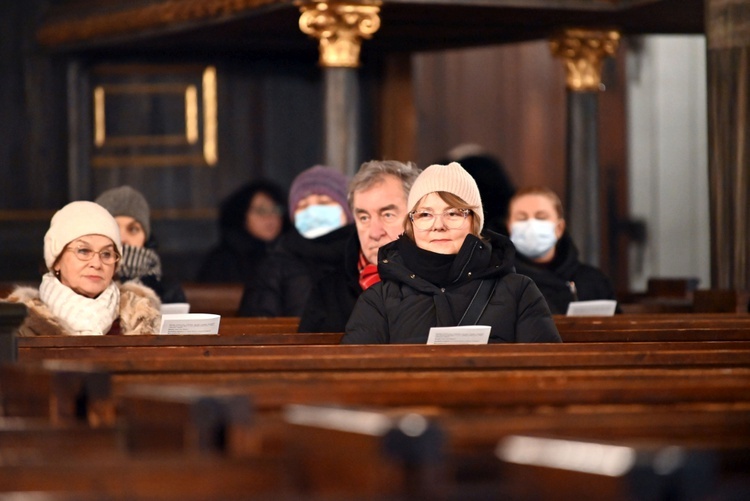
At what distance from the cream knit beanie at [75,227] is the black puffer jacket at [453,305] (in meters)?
1.38

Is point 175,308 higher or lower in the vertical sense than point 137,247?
lower

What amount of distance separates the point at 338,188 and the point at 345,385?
4969 mm

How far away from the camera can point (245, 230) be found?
1132 cm

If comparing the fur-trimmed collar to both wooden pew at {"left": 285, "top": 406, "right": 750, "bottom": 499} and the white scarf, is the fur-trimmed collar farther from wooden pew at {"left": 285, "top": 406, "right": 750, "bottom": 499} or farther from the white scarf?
wooden pew at {"left": 285, "top": 406, "right": 750, "bottom": 499}

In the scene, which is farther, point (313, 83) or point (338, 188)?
point (313, 83)

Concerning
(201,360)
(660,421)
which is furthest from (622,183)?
(660,421)

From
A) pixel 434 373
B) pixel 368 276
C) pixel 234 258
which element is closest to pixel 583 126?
pixel 234 258

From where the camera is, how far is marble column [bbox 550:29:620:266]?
426 inches

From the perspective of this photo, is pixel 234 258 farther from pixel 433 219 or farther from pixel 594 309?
pixel 433 219

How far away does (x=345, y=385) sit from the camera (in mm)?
3604

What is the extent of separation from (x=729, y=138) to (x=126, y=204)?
11.7 feet

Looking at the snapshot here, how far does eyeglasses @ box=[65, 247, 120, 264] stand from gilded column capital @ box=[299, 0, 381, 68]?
3564 mm

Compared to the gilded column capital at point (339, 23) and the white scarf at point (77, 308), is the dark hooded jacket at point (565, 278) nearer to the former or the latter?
the gilded column capital at point (339, 23)

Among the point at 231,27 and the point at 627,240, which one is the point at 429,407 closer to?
the point at 231,27
